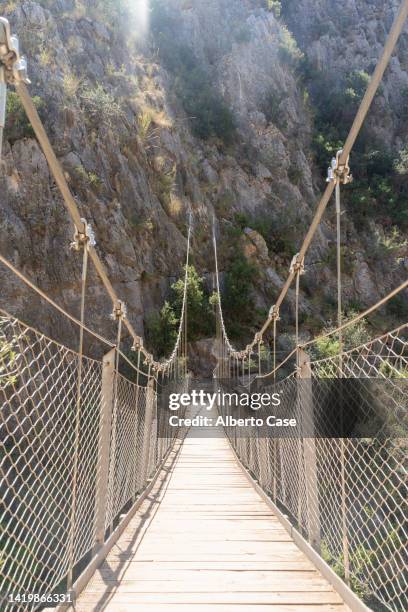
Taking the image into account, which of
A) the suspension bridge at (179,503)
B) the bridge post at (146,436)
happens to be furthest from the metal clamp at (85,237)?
the bridge post at (146,436)

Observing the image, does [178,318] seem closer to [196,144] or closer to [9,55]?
[196,144]

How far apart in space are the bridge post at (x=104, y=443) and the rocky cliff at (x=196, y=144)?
276 inches

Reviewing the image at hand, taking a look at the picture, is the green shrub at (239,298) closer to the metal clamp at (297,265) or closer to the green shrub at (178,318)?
the green shrub at (178,318)

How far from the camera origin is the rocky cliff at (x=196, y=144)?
9.07 metres

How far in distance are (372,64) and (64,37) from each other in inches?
531

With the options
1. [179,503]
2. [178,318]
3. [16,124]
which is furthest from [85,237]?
[178,318]

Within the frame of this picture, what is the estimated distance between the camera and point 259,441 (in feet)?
8.90

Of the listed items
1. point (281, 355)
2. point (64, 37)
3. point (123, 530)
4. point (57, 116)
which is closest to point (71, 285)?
point (57, 116)

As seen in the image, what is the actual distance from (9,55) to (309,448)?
1397mm

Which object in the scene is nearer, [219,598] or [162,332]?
[219,598]

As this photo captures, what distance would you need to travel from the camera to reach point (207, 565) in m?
1.42

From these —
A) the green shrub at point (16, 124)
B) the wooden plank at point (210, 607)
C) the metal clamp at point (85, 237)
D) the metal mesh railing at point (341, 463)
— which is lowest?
the wooden plank at point (210, 607)

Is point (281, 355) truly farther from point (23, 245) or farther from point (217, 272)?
point (23, 245)

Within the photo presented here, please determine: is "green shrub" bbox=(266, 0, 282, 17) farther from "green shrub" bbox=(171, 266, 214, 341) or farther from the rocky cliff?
"green shrub" bbox=(171, 266, 214, 341)
